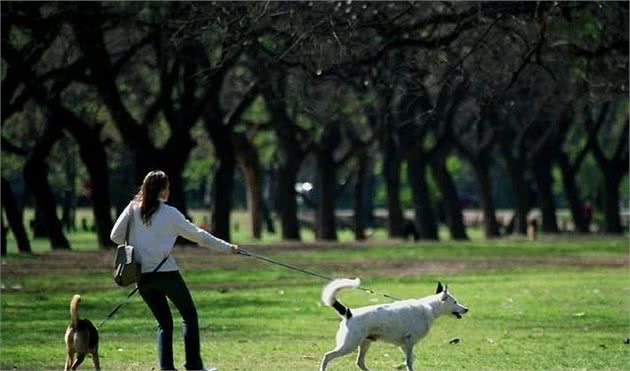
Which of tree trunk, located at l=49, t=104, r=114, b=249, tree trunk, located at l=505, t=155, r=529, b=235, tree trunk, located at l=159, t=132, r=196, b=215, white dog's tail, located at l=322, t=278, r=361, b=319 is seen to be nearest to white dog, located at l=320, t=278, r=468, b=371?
white dog's tail, located at l=322, t=278, r=361, b=319

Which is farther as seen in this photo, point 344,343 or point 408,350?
point 408,350

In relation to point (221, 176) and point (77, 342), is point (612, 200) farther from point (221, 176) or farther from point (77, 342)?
point (77, 342)

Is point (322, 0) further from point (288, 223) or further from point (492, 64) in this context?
point (288, 223)

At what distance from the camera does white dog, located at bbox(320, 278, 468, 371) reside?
14672 mm

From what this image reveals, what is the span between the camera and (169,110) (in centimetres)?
4803

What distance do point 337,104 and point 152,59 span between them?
1339 centimetres

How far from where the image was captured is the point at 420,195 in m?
63.2

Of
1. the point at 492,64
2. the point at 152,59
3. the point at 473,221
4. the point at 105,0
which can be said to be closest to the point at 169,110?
the point at 152,59

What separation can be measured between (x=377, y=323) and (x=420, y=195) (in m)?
48.4

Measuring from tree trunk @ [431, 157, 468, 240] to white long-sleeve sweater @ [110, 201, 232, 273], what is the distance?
5156 cm

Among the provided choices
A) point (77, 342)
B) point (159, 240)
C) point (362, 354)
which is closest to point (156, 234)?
point (159, 240)

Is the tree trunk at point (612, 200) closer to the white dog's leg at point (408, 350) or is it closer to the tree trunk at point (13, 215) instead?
the tree trunk at point (13, 215)

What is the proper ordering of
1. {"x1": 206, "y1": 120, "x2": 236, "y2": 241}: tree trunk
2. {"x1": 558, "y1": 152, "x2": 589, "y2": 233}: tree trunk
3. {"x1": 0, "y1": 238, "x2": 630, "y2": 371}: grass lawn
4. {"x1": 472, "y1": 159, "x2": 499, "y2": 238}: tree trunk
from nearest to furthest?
{"x1": 0, "y1": 238, "x2": 630, "y2": 371}: grass lawn, {"x1": 206, "y1": 120, "x2": 236, "y2": 241}: tree trunk, {"x1": 472, "y1": 159, "x2": 499, "y2": 238}: tree trunk, {"x1": 558, "y1": 152, "x2": 589, "y2": 233}: tree trunk

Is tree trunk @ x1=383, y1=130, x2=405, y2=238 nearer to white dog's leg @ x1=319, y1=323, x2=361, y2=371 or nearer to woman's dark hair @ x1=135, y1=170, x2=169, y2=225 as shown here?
white dog's leg @ x1=319, y1=323, x2=361, y2=371
